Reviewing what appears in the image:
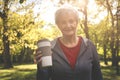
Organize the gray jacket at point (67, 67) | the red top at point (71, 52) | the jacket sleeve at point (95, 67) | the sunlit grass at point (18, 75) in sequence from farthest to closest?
the sunlit grass at point (18, 75)
the jacket sleeve at point (95, 67)
the red top at point (71, 52)
the gray jacket at point (67, 67)

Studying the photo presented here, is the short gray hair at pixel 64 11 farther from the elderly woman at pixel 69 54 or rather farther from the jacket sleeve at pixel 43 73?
the jacket sleeve at pixel 43 73

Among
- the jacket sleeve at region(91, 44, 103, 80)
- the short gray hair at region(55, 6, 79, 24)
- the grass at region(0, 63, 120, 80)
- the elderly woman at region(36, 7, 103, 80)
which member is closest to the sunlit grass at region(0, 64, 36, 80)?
the grass at region(0, 63, 120, 80)

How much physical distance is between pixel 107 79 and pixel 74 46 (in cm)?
2240

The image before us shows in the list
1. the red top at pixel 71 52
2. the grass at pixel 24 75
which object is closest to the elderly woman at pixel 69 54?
the red top at pixel 71 52

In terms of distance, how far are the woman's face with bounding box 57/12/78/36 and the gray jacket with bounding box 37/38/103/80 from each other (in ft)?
0.70

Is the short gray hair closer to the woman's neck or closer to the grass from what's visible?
the woman's neck

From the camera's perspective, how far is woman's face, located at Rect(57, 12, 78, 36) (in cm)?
434

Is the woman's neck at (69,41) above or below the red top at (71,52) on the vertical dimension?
above

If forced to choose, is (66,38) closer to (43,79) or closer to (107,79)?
(43,79)

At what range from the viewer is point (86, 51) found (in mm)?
4445

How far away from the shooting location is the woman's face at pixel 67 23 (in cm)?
434

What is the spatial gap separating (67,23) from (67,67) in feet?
1.90

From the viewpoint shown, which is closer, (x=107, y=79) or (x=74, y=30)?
(x=74, y=30)

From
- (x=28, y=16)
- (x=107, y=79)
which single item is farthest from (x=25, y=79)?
(x=28, y=16)
